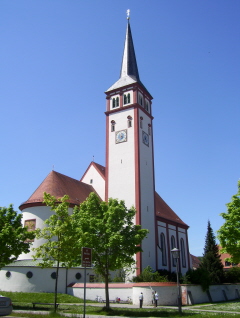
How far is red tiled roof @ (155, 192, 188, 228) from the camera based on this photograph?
47431 mm

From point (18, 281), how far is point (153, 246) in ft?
53.8

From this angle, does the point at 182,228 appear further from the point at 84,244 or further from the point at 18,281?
the point at 84,244

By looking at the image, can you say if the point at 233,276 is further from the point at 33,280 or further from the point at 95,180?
the point at 33,280

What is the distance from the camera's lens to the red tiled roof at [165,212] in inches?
1867

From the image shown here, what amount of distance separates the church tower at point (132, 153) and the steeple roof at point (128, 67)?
0.63ft

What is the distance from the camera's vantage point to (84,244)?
22203 mm

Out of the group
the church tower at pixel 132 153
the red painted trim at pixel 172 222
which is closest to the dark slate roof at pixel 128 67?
the church tower at pixel 132 153

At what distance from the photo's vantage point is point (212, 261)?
44781 millimetres

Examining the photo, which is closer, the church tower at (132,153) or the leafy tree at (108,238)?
the leafy tree at (108,238)

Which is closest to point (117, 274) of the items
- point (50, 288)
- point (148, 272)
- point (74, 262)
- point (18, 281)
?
point (148, 272)

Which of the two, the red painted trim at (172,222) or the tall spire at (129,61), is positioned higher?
the tall spire at (129,61)

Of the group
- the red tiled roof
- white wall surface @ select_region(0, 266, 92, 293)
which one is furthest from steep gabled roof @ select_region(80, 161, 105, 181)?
white wall surface @ select_region(0, 266, 92, 293)

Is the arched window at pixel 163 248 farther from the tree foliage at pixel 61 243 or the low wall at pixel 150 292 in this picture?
the tree foliage at pixel 61 243

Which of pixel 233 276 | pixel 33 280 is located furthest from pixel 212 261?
pixel 33 280
